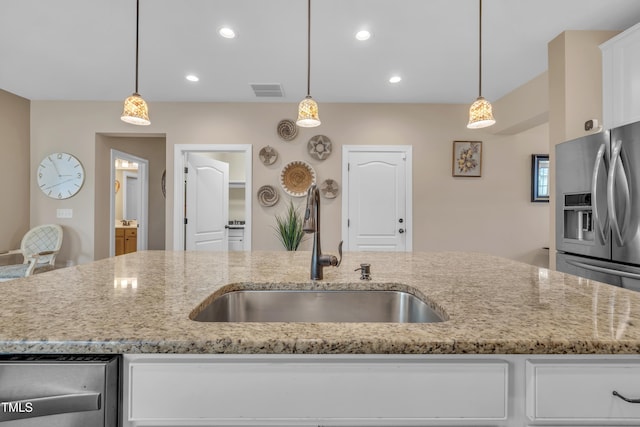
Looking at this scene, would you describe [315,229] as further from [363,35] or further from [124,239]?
[124,239]

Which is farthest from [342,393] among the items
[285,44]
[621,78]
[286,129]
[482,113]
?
[286,129]

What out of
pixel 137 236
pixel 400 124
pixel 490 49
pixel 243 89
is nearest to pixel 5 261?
pixel 137 236

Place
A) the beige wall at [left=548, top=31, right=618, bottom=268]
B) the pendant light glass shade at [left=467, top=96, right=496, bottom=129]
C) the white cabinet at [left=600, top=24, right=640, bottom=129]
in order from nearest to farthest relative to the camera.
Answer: the pendant light glass shade at [left=467, top=96, right=496, bottom=129], the white cabinet at [left=600, top=24, right=640, bottom=129], the beige wall at [left=548, top=31, right=618, bottom=268]

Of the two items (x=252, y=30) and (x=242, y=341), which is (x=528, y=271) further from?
(x=252, y=30)

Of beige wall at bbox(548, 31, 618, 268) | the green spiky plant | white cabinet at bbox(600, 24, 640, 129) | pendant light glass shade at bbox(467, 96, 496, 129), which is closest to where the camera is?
pendant light glass shade at bbox(467, 96, 496, 129)

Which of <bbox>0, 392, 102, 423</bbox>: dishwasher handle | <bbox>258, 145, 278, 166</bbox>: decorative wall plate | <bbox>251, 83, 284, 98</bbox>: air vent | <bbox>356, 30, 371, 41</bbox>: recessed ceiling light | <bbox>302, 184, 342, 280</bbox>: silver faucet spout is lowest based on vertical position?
<bbox>0, 392, 102, 423</bbox>: dishwasher handle

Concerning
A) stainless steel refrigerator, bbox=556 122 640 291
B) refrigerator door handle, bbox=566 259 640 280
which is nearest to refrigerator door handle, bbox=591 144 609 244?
stainless steel refrigerator, bbox=556 122 640 291

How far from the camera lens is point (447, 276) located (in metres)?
1.23

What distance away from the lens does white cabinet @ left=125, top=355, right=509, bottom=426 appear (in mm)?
626

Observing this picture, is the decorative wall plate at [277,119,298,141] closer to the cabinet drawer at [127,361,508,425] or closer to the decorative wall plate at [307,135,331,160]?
the decorative wall plate at [307,135,331,160]

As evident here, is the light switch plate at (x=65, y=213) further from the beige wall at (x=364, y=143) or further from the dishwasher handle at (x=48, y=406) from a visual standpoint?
the dishwasher handle at (x=48, y=406)

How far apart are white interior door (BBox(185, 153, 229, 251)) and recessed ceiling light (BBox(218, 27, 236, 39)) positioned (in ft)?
6.47

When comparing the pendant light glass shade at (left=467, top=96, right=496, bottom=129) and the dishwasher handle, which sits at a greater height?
the pendant light glass shade at (left=467, top=96, right=496, bottom=129)

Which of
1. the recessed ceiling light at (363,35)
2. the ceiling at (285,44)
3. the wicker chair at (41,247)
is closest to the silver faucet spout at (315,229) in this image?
the ceiling at (285,44)
